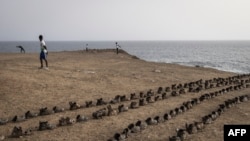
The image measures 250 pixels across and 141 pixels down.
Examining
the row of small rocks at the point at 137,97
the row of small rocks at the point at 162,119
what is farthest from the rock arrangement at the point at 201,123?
the row of small rocks at the point at 137,97

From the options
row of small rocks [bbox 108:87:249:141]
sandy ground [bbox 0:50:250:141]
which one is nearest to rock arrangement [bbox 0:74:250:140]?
row of small rocks [bbox 108:87:249:141]

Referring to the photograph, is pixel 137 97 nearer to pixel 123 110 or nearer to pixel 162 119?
pixel 123 110

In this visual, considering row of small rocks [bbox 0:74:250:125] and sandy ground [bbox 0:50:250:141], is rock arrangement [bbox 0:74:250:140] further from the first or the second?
sandy ground [bbox 0:50:250:141]

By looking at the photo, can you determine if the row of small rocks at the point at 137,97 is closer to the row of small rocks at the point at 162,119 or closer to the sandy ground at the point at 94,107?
the sandy ground at the point at 94,107

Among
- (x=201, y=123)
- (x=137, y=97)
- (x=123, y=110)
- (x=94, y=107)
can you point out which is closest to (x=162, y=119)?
(x=201, y=123)

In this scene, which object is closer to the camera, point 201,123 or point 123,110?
point 201,123

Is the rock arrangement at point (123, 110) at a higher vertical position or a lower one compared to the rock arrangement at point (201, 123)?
higher

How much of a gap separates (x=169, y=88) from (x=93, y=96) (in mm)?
Answer: 5532

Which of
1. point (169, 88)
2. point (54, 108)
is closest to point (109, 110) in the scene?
point (54, 108)

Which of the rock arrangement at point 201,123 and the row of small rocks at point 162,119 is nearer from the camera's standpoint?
the row of small rocks at point 162,119

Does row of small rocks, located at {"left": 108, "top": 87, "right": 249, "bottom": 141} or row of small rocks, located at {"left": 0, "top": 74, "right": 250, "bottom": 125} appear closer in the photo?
row of small rocks, located at {"left": 108, "top": 87, "right": 249, "bottom": 141}

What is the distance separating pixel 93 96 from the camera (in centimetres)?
1917

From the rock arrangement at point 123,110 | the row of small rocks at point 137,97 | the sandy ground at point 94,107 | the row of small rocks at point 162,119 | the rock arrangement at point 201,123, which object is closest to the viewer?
the row of small rocks at point 162,119

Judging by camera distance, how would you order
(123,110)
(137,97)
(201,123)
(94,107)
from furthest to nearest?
(137,97) → (94,107) → (123,110) → (201,123)
